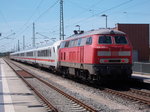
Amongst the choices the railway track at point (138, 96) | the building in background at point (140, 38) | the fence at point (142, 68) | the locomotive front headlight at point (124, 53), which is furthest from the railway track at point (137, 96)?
the building in background at point (140, 38)

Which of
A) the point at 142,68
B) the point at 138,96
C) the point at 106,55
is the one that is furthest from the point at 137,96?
the point at 142,68

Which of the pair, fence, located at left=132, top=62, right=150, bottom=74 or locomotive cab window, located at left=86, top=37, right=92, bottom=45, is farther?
fence, located at left=132, top=62, right=150, bottom=74

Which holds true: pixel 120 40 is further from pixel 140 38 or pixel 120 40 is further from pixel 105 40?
pixel 140 38

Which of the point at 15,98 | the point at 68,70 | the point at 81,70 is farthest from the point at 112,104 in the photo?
the point at 68,70

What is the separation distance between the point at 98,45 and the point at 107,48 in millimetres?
554

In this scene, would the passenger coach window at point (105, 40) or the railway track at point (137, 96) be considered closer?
the railway track at point (137, 96)

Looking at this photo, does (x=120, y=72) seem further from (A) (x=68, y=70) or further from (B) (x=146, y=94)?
(A) (x=68, y=70)

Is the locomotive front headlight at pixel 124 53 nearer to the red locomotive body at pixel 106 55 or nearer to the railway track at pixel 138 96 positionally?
the red locomotive body at pixel 106 55

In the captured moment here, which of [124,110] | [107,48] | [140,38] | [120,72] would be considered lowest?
[124,110]

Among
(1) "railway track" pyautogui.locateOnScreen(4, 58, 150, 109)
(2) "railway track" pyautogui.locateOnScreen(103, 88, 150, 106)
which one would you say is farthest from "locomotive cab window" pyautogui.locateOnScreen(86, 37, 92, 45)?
(2) "railway track" pyautogui.locateOnScreen(103, 88, 150, 106)

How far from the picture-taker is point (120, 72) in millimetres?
Result: 16484

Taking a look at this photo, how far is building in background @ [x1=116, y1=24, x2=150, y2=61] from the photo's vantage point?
51.9 metres

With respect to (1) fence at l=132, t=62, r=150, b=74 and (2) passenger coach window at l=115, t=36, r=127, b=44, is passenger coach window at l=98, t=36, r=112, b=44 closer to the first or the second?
(2) passenger coach window at l=115, t=36, r=127, b=44

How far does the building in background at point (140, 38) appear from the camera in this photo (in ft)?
170
